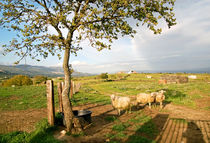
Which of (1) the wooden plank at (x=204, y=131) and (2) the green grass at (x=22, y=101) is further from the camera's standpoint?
(2) the green grass at (x=22, y=101)

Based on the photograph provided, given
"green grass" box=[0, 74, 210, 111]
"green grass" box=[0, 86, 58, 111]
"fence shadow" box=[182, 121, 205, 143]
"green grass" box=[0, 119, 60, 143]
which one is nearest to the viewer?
→ "green grass" box=[0, 119, 60, 143]

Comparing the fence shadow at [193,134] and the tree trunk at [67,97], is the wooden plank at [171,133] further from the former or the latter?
the tree trunk at [67,97]

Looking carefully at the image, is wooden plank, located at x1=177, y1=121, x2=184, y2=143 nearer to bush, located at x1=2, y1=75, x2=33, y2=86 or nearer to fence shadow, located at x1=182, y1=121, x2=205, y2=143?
fence shadow, located at x1=182, y1=121, x2=205, y2=143

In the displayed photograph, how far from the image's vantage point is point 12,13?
7402 millimetres

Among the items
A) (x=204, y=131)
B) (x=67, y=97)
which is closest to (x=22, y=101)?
(x=67, y=97)

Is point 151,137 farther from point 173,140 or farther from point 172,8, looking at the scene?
point 172,8

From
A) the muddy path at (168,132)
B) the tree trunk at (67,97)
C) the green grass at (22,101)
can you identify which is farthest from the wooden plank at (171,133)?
the green grass at (22,101)

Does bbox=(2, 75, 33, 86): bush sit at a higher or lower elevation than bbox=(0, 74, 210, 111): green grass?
higher

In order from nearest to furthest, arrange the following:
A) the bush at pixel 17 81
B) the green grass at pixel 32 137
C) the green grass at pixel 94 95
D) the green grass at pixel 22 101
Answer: the green grass at pixel 32 137 → the green grass at pixel 22 101 → the green grass at pixel 94 95 → the bush at pixel 17 81

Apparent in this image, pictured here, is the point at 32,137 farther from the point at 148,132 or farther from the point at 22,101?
the point at 22,101

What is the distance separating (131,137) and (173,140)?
194 cm

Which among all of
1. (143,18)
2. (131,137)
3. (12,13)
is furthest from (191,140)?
(12,13)

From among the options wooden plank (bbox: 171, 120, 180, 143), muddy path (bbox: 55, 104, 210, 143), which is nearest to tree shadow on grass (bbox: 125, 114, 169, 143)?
muddy path (bbox: 55, 104, 210, 143)

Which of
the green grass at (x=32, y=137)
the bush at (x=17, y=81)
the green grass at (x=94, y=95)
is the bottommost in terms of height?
the green grass at (x=94, y=95)
